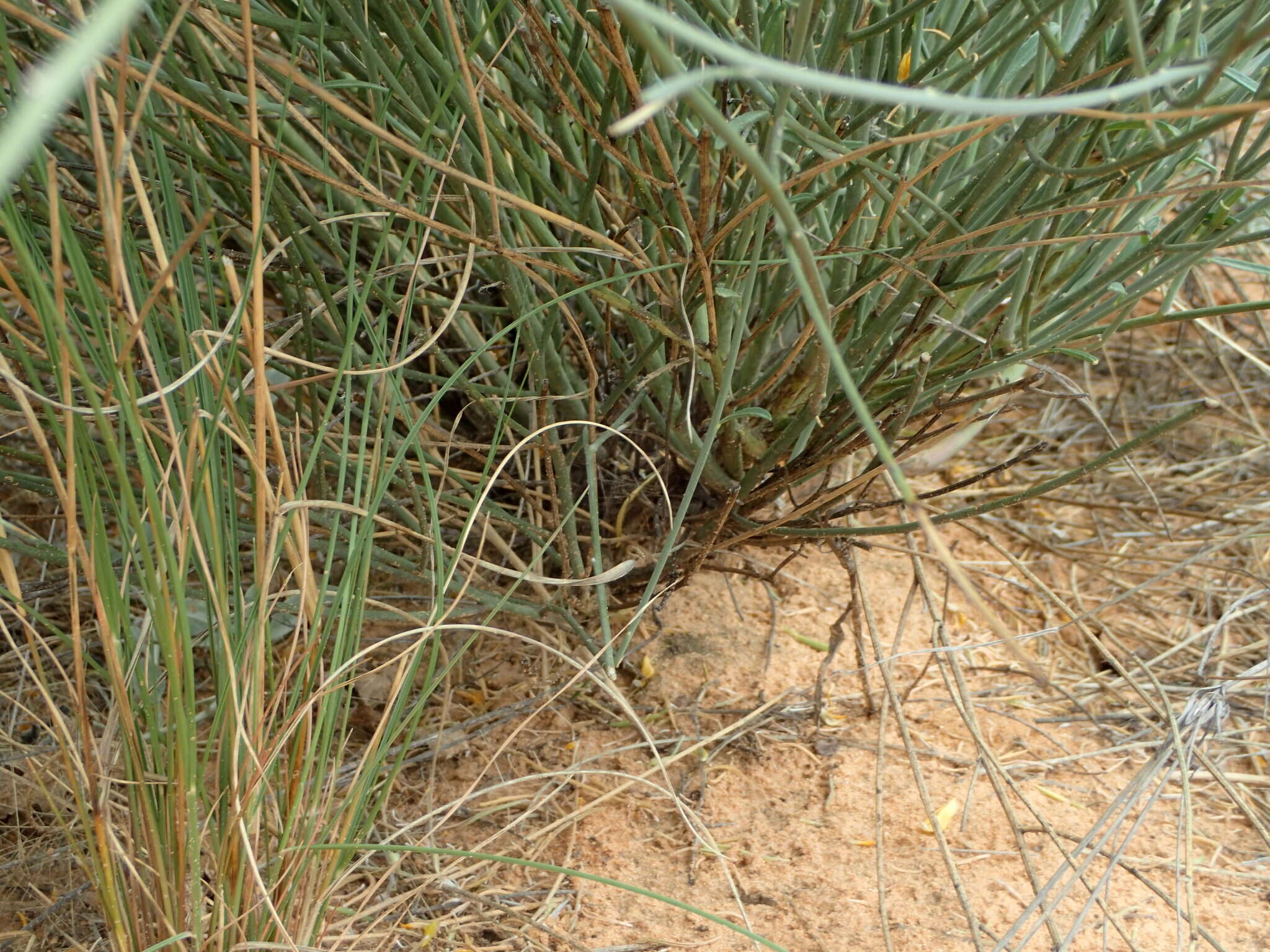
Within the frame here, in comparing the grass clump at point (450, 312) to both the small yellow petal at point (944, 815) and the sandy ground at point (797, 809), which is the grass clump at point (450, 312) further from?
the small yellow petal at point (944, 815)

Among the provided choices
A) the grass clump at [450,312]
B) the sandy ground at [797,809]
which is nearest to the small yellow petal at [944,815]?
the sandy ground at [797,809]

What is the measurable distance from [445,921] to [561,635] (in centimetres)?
34

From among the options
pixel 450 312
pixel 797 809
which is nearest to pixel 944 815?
pixel 797 809

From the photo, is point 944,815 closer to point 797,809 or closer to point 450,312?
point 797,809

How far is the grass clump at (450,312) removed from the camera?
0.63 m

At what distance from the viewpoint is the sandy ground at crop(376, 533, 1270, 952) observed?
0.92 m

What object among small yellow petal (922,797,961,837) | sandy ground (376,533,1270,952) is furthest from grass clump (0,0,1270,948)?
small yellow petal (922,797,961,837)

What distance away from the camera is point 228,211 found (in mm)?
940

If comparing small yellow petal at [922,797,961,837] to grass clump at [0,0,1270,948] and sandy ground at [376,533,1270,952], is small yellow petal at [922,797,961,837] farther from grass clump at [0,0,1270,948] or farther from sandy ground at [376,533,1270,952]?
grass clump at [0,0,1270,948]

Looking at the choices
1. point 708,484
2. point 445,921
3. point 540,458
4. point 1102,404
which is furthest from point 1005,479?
point 445,921

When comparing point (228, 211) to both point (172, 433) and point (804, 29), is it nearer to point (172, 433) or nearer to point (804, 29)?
point (172, 433)

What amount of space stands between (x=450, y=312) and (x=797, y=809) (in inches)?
25.4

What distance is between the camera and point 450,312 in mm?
706

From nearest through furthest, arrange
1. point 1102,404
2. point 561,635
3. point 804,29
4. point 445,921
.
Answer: point 804,29
point 445,921
point 561,635
point 1102,404
